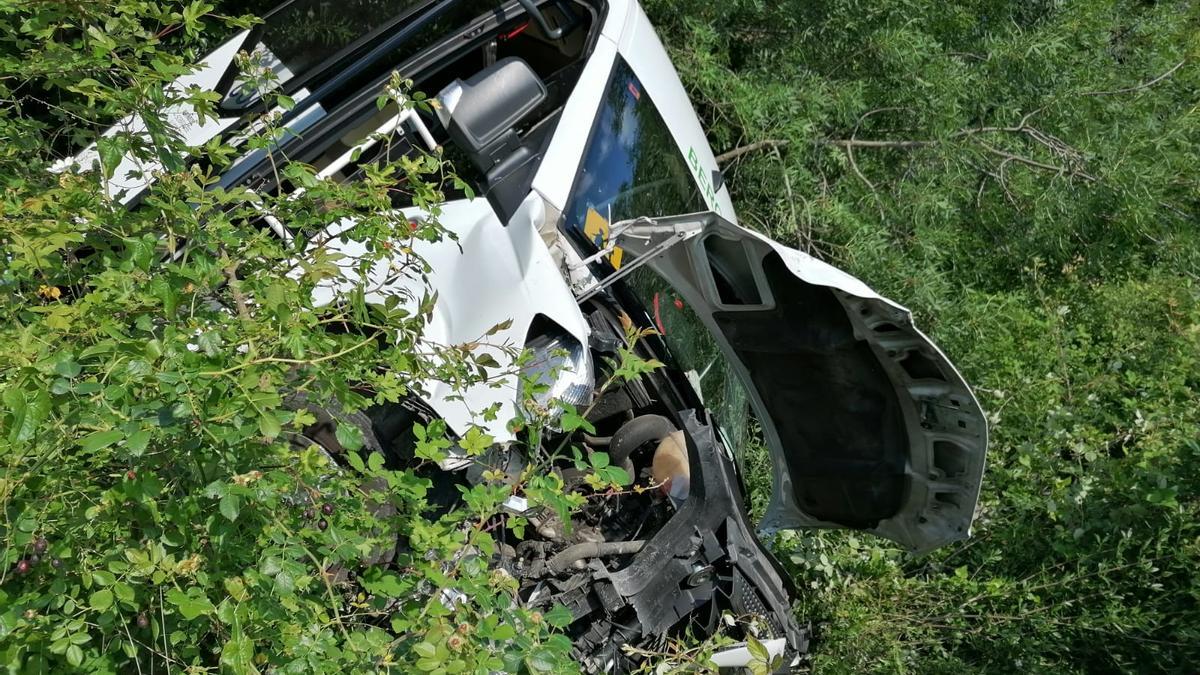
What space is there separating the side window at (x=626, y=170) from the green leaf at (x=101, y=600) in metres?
2.09

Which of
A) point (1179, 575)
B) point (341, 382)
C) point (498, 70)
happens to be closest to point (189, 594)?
point (341, 382)

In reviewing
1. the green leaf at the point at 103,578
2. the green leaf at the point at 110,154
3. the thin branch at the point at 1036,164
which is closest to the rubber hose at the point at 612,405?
the green leaf at the point at 110,154

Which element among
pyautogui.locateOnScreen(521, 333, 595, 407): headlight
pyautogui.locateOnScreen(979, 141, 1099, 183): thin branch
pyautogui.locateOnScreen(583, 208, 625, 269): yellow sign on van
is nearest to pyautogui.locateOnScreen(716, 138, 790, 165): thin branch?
pyautogui.locateOnScreen(979, 141, 1099, 183): thin branch

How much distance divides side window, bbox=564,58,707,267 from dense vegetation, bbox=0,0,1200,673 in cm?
67

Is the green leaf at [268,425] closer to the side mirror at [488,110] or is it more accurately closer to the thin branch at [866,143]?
the side mirror at [488,110]

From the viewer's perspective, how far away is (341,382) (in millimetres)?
1745

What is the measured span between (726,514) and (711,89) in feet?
11.5

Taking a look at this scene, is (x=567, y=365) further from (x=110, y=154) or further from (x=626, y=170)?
(x=110, y=154)

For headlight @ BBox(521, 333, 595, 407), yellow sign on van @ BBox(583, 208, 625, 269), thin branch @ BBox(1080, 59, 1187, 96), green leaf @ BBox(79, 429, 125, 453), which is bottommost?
thin branch @ BBox(1080, 59, 1187, 96)

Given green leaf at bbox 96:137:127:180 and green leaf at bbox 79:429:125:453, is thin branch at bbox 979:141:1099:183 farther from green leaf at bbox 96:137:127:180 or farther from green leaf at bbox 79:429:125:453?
green leaf at bbox 79:429:125:453

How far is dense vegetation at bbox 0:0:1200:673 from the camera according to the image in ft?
5.35

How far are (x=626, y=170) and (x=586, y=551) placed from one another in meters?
1.53

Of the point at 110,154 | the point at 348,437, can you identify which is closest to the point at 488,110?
the point at 110,154

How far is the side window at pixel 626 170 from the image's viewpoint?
3514 mm
